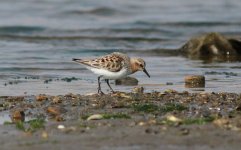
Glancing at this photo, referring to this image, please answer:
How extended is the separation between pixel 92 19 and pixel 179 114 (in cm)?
1802

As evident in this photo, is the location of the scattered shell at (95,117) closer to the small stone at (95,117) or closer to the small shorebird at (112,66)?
the small stone at (95,117)

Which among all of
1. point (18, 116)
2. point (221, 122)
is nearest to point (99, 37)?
point (18, 116)

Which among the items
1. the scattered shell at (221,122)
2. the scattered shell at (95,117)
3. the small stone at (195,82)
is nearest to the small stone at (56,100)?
the scattered shell at (95,117)

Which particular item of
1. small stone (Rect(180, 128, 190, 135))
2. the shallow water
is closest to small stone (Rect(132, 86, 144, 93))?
the shallow water

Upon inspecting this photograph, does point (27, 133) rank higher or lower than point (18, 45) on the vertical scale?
lower

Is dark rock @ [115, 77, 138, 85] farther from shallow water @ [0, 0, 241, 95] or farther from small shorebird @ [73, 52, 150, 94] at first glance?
small shorebird @ [73, 52, 150, 94]

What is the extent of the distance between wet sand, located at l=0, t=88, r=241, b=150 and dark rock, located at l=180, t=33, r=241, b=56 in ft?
23.0

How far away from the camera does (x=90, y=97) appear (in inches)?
457

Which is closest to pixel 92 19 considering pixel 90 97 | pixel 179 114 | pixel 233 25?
pixel 233 25

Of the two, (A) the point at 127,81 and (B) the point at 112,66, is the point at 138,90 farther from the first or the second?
(A) the point at 127,81

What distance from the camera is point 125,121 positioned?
30.6ft

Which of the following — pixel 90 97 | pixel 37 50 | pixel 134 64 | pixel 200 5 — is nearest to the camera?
pixel 90 97

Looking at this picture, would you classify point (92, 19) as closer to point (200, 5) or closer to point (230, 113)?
point (200, 5)

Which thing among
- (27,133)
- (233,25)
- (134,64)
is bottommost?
(27,133)
